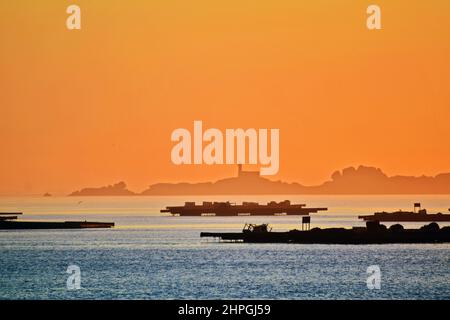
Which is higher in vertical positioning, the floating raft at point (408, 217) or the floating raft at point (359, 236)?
the floating raft at point (408, 217)

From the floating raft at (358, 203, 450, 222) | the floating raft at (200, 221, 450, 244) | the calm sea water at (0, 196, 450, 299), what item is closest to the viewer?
the calm sea water at (0, 196, 450, 299)

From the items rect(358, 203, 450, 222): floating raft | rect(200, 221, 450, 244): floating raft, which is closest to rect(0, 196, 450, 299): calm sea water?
rect(200, 221, 450, 244): floating raft

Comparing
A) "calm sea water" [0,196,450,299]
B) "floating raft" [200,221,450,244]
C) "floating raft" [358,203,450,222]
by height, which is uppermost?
"floating raft" [358,203,450,222]

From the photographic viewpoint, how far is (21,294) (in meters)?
62.5

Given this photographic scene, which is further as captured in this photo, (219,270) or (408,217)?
(408,217)

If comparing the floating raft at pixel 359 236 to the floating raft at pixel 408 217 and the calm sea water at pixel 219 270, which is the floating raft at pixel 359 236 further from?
the floating raft at pixel 408 217

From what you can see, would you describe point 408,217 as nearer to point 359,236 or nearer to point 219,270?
point 359,236

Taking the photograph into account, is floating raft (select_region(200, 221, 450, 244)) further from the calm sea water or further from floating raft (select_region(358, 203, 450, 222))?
floating raft (select_region(358, 203, 450, 222))

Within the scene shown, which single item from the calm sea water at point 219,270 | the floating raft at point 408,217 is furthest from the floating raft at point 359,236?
the floating raft at point 408,217

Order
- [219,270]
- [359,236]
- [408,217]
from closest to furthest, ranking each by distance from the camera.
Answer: [219,270], [359,236], [408,217]

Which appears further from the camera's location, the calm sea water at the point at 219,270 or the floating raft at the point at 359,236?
the floating raft at the point at 359,236

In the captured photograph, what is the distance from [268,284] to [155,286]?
8081mm

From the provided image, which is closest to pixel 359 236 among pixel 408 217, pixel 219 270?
pixel 219 270
